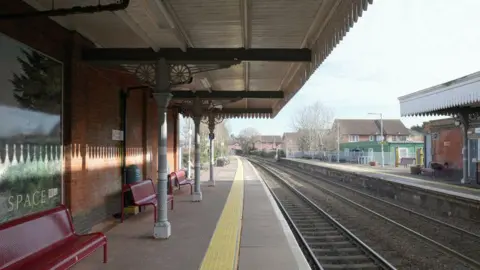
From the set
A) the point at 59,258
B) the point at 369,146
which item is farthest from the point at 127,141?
the point at 369,146

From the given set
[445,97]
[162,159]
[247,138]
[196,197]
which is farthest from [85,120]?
[247,138]

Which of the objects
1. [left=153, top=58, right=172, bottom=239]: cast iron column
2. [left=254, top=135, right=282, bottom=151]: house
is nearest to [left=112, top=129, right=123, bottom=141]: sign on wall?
[left=153, top=58, right=172, bottom=239]: cast iron column

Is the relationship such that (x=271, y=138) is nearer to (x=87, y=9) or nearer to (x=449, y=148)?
(x=449, y=148)

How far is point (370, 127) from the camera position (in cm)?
9262

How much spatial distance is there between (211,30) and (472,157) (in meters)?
19.9

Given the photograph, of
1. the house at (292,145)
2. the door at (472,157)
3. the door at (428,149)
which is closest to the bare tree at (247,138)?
the house at (292,145)

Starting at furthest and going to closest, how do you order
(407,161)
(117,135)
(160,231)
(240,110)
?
1. (407,161)
2. (240,110)
3. (117,135)
4. (160,231)

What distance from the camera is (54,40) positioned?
642 centimetres

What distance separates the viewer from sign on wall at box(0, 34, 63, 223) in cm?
516

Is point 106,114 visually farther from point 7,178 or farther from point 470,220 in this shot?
point 470,220

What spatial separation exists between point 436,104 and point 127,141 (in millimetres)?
14434

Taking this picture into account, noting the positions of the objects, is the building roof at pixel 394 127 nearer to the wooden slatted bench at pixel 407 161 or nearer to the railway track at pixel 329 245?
the wooden slatted bench at pixel 407 161

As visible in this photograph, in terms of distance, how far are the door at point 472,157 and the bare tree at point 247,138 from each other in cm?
9990

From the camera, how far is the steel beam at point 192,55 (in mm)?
7305
